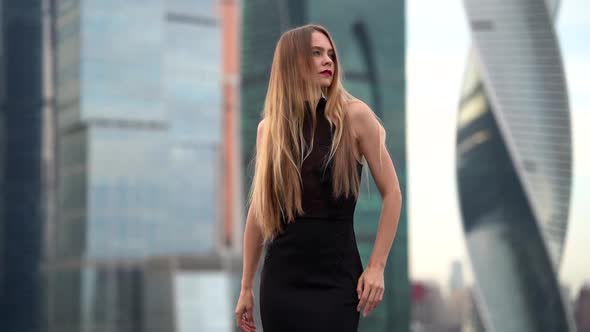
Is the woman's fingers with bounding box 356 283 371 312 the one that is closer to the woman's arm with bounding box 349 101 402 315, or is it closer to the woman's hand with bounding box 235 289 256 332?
the woman's arm with bounding box 349 101 402 315

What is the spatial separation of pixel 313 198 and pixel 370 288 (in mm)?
222

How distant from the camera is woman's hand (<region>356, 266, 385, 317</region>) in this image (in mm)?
2254

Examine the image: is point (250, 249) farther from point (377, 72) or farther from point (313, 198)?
point (377, 72)

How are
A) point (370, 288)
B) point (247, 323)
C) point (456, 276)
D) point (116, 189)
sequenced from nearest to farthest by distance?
point (370, 288), point (247, 323), point (456, 276), point (116, 189)

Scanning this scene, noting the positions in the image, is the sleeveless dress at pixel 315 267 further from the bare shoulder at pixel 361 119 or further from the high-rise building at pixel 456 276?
the high-rise building at pixel 456 276

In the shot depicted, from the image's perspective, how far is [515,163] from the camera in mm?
12453

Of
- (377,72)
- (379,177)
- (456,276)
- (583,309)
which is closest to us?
(379,177)

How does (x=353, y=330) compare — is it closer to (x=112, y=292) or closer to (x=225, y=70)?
(x=112, y=292)

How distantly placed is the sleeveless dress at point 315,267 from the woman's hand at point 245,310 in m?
0.10

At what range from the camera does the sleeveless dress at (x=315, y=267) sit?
228 cm

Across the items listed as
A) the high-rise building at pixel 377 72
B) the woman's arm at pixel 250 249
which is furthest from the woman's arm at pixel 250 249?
the high-rise building at pixel 377 72

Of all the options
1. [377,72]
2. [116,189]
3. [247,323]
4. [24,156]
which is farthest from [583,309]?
[116,189]

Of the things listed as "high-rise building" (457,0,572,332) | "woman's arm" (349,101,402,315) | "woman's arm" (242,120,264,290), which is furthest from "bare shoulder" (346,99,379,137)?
"high-rise building" (457,0,572,332)

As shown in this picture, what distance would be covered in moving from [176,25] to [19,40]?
21.0 metres
